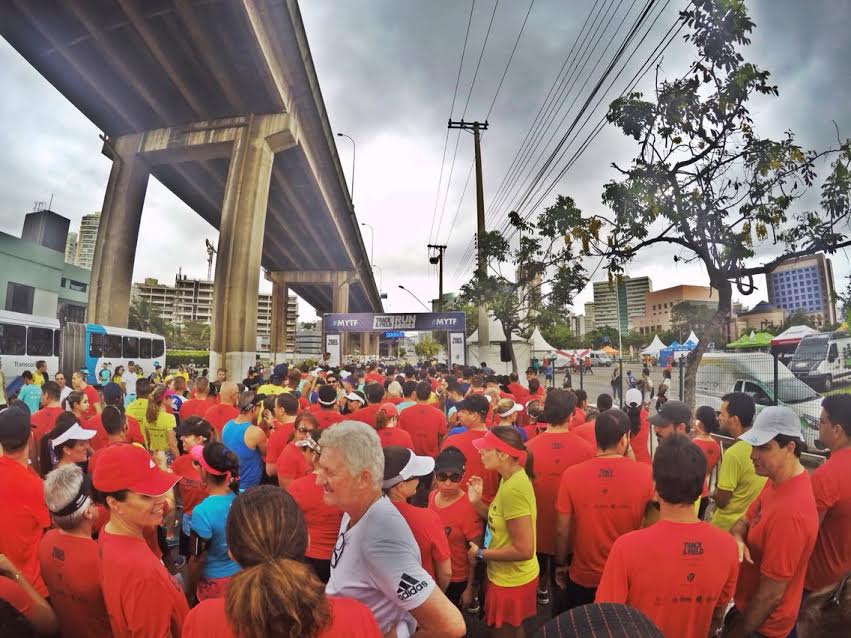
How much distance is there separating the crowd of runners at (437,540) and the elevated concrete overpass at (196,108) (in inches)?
776

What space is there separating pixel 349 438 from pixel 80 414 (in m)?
6.45

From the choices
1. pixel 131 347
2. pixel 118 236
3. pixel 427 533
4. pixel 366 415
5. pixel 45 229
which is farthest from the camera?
pixel 45 229

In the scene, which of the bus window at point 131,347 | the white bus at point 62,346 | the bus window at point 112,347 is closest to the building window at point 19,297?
the bus window at point 131,347

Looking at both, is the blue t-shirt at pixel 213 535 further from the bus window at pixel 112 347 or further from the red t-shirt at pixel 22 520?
the bus window at pixel 112 347

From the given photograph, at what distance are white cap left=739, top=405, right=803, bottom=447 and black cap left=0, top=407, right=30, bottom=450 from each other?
4.76m

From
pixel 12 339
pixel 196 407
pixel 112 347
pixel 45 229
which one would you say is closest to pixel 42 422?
pixel 196 407

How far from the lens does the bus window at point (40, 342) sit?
60.6 ft

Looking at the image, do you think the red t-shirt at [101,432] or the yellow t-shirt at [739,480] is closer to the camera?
the yellow t-shirt at [739,480]

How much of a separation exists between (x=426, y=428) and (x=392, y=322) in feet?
77.4

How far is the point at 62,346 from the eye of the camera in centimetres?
2003

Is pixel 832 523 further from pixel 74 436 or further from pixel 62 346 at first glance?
pixel 62 346

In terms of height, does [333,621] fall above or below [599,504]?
above

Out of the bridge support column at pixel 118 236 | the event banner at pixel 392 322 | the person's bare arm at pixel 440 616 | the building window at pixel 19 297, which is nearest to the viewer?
the person's bare arm at pixel 440 616

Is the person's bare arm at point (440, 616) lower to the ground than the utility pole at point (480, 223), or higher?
lower
